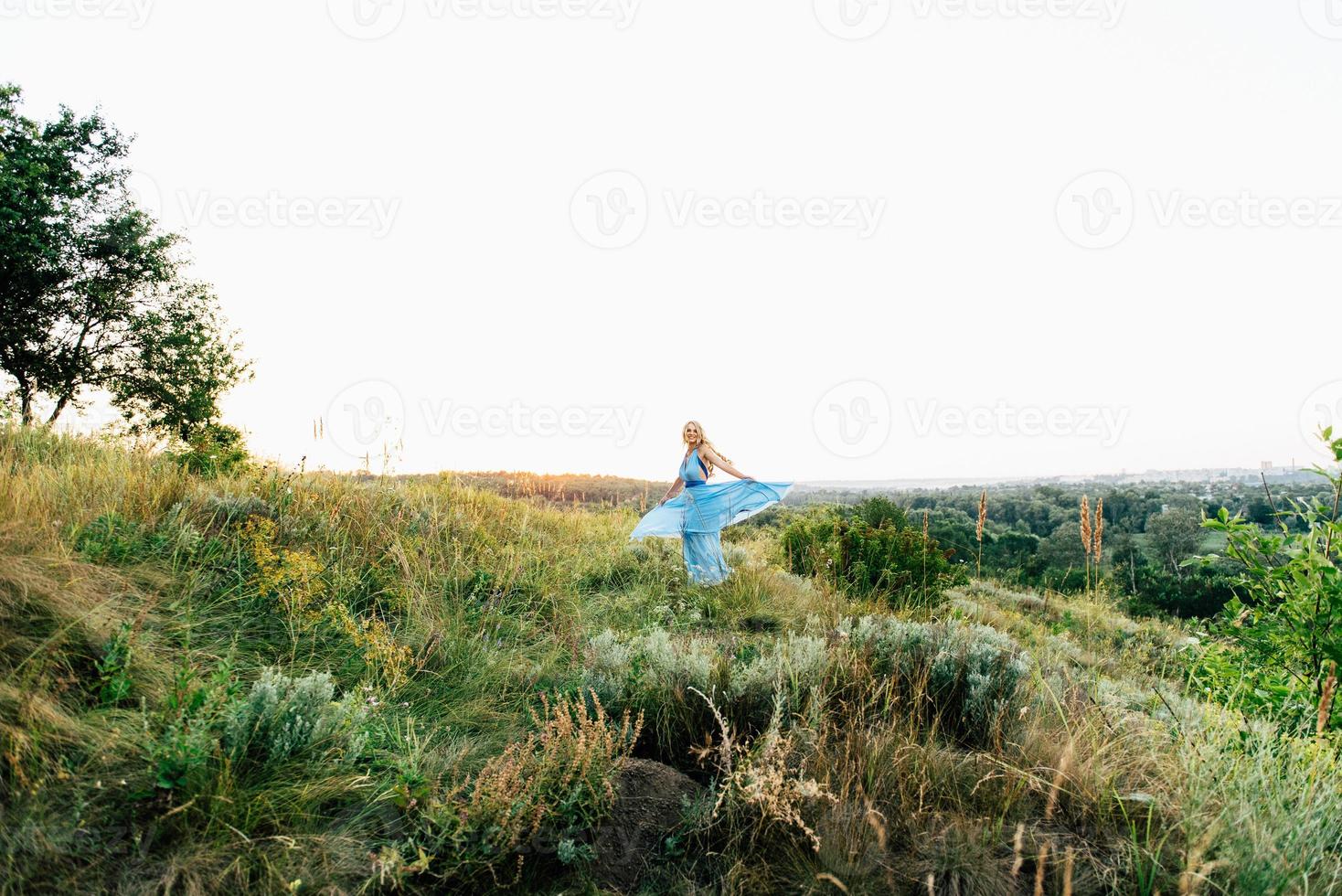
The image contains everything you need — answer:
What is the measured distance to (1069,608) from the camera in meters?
13.1

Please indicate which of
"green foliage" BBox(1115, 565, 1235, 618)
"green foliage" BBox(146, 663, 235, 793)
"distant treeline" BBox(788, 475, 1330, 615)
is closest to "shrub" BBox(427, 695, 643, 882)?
"green foliage" BBox(146, 663, 235, 793)

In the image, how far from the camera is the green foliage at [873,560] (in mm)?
8289

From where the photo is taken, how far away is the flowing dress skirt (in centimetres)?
834

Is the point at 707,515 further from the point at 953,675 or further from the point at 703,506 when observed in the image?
the point at 953,675

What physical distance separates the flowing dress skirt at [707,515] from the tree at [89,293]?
52.7ft

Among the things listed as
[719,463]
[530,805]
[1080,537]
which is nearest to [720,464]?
[719,463]

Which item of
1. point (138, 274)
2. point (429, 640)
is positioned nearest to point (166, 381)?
point (138, 274)

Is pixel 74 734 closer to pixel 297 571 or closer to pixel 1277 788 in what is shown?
pixel 297 571

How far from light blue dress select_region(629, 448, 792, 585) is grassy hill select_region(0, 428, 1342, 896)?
363 cm

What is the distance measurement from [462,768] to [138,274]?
2376 cm

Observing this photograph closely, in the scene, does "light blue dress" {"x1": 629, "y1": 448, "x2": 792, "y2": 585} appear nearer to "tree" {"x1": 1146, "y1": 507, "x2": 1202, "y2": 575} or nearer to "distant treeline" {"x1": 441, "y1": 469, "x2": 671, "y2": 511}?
"distant treeline" {"x1": 441, "y1": 469, "x2": 671, "y2": 511}

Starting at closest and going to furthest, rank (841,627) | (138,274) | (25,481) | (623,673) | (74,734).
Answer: (74,734)
(623,673)
(25,481)
(841,627)
(138,274)

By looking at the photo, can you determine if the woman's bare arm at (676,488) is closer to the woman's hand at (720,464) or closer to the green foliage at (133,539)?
the woman's hand at (720,464)

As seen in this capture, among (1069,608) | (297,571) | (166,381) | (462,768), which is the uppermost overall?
(166,381)
